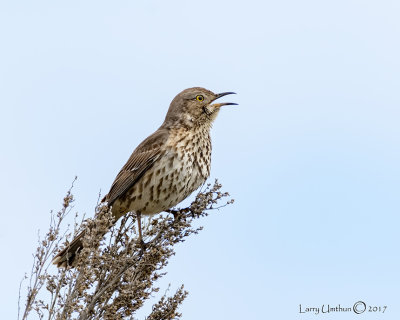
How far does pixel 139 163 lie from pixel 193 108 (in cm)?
115

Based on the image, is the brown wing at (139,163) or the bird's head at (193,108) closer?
the brown wing at (139,163)

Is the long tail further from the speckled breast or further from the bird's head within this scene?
the bird's head

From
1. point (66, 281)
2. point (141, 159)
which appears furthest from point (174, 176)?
point (66, 281)

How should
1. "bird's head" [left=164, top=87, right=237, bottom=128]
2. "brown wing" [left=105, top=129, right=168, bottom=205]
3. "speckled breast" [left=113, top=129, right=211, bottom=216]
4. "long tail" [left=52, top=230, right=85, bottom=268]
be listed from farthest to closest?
1. "bird's head" [left=164, top=87, right=237, bottom=128]
2. "brown wing" [left=105, top=129, right=168, bottom=205]
3. "speckled breast" [left=113, top=129, right=211, bottom=216]
4. "long tail" [left=52, top=230, right=85, bottom=268]

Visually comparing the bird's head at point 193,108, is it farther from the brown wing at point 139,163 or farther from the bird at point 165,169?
the brown wing at point 139,163

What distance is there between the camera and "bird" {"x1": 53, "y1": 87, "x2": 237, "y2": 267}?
25.8 feet

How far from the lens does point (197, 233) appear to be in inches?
277

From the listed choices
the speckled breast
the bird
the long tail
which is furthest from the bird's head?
the long tail

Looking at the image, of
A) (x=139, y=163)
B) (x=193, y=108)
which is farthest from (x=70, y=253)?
(x=193, y=108)

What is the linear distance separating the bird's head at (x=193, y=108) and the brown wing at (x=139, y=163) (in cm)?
32

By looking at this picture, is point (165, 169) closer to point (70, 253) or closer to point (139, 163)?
point (139, 163)

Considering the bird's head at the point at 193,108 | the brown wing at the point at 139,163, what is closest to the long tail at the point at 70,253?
the brown wing at the point at 139,163

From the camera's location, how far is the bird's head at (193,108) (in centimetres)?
862

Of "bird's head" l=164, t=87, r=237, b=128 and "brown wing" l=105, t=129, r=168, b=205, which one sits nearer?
"brown wing" l=105, t=129, r=168, b=205
